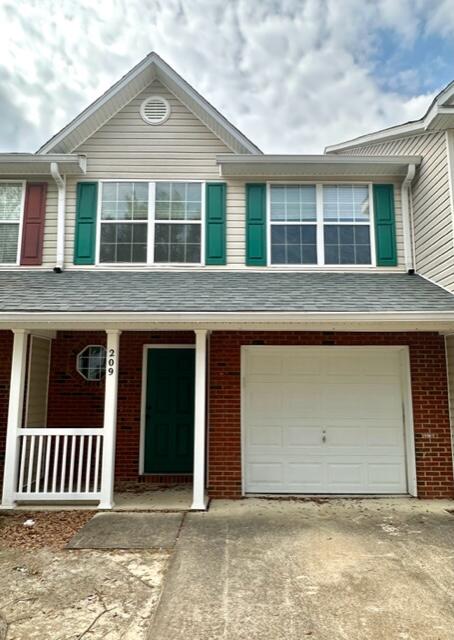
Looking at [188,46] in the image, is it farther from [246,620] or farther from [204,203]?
[246,620]

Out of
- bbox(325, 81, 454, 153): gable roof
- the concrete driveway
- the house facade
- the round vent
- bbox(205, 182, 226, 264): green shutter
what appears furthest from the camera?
the round vent

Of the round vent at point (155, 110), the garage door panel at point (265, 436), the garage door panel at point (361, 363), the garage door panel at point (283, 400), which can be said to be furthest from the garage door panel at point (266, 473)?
the round vent at point (155, 110)

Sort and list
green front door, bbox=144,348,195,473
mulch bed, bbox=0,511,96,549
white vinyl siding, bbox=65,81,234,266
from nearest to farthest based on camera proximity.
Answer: mulch bed, bbox=0,511,96,549 < green front door, bbox=144,348,195,473 < white vinyl siding, bbox=65,81,234,266

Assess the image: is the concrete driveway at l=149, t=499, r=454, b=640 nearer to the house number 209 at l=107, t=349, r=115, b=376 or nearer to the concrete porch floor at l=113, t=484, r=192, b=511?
the concrete porch floor at l=113, t=484, r=192, b=511

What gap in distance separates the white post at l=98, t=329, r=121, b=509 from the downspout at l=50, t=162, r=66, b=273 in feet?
7.58

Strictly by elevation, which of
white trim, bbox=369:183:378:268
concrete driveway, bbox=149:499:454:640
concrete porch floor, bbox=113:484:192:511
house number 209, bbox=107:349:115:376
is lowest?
concrete driveway, bbox=149:499:454:640

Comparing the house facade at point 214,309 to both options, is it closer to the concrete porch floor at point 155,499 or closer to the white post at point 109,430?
the white post at point 109,430

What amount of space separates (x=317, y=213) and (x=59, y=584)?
653 centimetres

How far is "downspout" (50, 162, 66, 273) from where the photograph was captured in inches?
292

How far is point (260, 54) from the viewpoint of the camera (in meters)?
12.6

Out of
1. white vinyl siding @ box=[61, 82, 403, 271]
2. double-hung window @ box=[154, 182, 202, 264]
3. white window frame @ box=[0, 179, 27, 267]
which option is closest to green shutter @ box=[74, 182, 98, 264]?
white vinyl siding @ box=[61, 82, 403, 271]

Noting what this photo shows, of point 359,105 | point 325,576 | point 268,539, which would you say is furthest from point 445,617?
point 359,105

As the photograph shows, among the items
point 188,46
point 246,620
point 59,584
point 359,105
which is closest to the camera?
point 246,620

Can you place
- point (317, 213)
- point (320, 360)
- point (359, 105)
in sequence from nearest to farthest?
1. point (320, 360)
2. point (317, 213)
3. point (359, 105)
